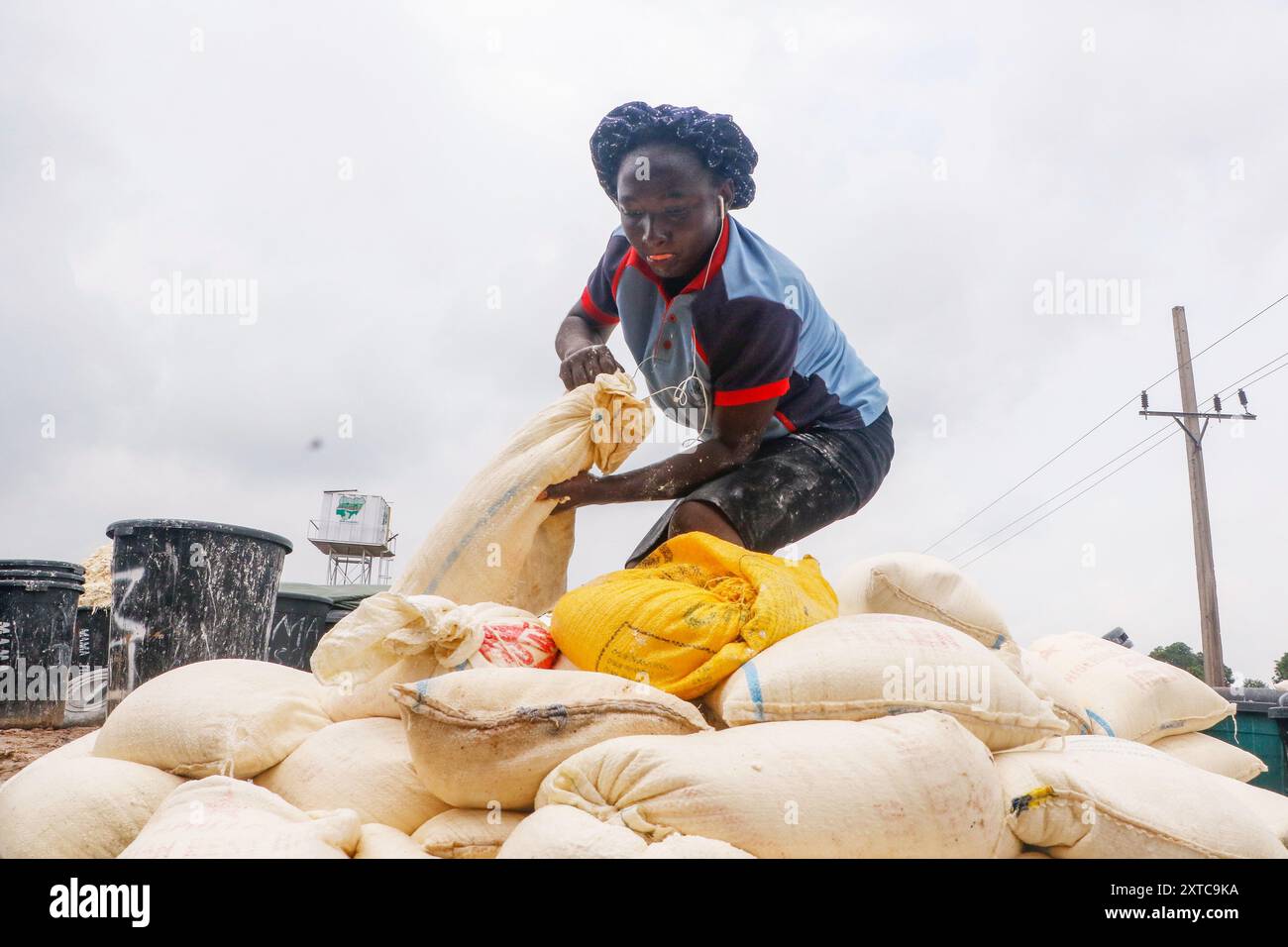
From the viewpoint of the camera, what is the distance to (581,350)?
246cm

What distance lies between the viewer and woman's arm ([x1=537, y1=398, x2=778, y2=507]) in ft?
7.24

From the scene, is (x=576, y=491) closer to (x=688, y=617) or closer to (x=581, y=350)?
(x=581, y=350)

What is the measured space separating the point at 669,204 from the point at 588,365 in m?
0.49

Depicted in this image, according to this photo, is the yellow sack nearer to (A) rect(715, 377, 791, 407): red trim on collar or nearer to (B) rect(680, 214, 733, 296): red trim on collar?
(A) rect(715, 377, 791, 407): red trim on collar

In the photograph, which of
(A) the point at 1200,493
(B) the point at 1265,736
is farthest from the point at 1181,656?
(B) the point at 1265,736

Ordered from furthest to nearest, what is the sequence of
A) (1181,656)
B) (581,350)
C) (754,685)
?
1. (1181,656)
2. (581,350)
3. (754,685)

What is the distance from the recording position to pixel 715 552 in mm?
1972

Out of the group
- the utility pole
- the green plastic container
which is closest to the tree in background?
the utility pole

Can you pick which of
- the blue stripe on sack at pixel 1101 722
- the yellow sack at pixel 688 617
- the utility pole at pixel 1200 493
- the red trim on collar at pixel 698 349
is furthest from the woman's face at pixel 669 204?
the utility pole at pixel 1200 493

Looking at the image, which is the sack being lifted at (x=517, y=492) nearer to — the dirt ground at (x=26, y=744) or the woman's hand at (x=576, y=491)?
the woman's hand at (x=576, y=491)

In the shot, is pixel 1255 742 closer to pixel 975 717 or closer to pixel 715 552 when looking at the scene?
pixel 975 717

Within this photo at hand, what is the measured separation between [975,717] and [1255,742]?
2653 millimetres

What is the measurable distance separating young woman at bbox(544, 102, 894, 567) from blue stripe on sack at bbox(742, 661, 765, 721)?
1.80ft
